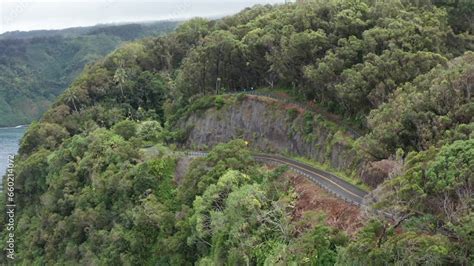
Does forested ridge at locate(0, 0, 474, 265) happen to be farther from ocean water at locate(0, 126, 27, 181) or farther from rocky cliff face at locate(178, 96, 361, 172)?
ocean water at locate(0, 126, 27, 181)

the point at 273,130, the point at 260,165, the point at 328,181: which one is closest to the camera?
the point at 328,181

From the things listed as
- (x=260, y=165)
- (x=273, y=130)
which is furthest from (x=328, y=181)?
(x=273, y=130)

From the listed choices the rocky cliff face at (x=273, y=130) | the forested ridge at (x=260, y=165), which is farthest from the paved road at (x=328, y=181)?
the forested ridge at (x=260, y=165)

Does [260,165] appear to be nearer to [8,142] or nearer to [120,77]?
[120,77]

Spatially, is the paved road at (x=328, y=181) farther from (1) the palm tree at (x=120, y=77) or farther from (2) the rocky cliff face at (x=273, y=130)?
(1) the palm tree at (x=120, y=77)

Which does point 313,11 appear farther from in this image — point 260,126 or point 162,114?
point 162,114
